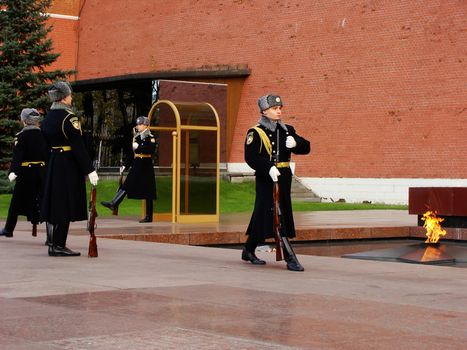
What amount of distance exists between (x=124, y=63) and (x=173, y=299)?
32.5m

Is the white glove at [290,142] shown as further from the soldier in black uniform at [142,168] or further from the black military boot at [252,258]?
the soldier in black uniform at [142,168]

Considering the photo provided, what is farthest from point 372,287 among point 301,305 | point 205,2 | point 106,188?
point 205,2

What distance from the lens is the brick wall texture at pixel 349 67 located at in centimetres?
2728

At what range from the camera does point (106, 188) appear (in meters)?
30.0

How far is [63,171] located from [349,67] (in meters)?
20.0

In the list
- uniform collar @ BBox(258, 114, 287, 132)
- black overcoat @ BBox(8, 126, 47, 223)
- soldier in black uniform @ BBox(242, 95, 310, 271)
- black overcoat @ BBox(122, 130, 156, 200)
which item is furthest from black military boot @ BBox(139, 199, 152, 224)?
uniform collar @ BBox(258, 114, 287, 132)

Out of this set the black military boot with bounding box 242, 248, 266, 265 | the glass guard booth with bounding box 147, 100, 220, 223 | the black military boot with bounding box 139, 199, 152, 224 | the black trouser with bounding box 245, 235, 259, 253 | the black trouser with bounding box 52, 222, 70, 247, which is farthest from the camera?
the glass guard booth with bounding box 147, 100, 220, 223

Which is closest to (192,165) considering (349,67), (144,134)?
(144,134)

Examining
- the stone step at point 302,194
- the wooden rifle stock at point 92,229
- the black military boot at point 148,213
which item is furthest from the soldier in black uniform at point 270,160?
the stone step at point 302,194

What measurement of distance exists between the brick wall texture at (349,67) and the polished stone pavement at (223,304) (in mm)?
17082

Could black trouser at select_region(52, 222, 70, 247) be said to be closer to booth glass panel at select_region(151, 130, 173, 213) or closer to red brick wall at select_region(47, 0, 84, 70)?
booth glass panel at select_region(151, 130, 173, 213)

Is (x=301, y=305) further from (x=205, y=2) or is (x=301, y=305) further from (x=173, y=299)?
(x=205, y=2)

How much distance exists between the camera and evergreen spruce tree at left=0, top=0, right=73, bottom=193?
105 feet

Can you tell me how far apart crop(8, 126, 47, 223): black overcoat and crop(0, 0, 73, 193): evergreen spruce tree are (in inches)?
718
